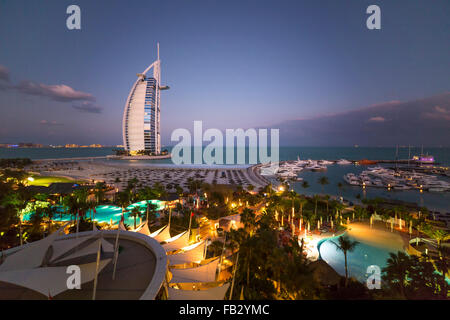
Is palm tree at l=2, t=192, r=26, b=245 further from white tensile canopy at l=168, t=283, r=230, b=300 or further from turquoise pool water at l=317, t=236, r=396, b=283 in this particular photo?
turquoise pool water at l=317, t=236, r=396, b=283

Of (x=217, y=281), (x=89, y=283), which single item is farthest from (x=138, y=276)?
(x=217, y=281)

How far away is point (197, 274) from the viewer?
34.9 feet

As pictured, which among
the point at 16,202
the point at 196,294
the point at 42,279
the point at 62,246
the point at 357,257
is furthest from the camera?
the point at 16,202

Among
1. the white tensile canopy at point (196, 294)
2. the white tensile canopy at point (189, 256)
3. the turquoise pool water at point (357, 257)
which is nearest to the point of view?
the white tensile canopy at point (196, 294)

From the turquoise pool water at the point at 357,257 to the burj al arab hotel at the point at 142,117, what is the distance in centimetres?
11197

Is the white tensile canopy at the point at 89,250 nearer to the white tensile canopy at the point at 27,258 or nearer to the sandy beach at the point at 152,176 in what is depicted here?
the white tensile canopy at the point at 27,258

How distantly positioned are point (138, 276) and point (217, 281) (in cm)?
505

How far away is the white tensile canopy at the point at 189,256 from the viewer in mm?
12317

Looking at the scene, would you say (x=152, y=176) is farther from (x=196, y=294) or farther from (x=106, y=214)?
(x=196, y=294)

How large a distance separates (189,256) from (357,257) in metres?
16.6

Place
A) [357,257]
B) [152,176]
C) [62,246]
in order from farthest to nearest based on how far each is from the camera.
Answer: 1. [152,176]
2. [357,257]
3. [62,246]

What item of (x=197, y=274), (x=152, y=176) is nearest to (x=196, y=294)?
(x=197, y=274)

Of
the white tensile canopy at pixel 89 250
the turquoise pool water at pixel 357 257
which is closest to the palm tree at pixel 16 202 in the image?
the white tensile canopy at pixel 89 250
